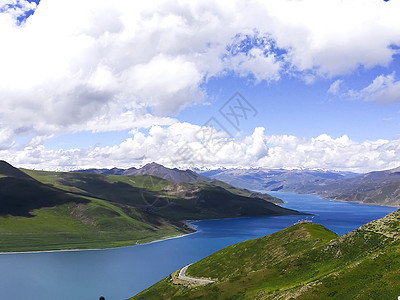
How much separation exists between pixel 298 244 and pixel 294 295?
184ft

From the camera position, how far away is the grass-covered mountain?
5825 cm

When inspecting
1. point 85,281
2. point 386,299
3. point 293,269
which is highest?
point 386,299

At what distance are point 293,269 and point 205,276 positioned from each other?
38.2 meters

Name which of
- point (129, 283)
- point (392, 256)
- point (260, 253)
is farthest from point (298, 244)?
point (129, 283)

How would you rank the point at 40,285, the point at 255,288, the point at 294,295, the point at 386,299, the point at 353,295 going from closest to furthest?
the point at 386,299
the point at 353,295
the point at 294,295
the point at 255,288
the point at 40,285

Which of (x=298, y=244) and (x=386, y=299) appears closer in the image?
(x=386, y=299)

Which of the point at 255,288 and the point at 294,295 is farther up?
the point at 294,295

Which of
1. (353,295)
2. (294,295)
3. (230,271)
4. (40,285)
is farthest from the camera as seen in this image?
(40,285)

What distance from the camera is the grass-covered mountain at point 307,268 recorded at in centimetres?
5825

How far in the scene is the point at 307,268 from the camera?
84438 millimetres

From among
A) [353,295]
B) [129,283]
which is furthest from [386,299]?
[129,283]

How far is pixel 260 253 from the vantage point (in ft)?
397

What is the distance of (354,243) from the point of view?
8356 cm

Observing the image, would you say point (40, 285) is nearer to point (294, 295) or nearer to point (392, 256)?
point (294, 295)
